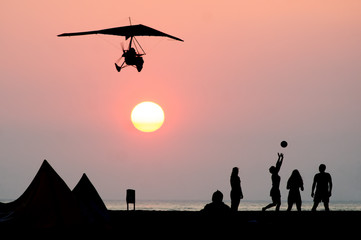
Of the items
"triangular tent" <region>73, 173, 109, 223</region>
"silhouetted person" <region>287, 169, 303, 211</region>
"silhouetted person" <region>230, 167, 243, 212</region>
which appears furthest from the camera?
"silhouetted person" <region>287, 169, 303, 211</region>

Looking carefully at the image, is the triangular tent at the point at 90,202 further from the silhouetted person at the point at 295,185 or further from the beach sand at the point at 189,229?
the silhouetted person at the point at 295,185

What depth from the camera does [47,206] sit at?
1880cm

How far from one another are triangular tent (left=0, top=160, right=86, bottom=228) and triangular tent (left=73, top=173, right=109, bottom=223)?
39.0 inches

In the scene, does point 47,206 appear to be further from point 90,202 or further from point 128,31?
point 128,31

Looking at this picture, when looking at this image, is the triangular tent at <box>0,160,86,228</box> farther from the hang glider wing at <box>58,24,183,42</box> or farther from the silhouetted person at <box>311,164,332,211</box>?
the hang glider wing at <box>58,24,183,42</box>

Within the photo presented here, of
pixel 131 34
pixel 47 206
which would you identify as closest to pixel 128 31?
pixel 131 34

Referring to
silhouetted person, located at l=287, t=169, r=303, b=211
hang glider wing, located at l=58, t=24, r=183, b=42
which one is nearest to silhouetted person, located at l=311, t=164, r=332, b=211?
silhouetted person, located at l=287, t=169, r=303, b=211

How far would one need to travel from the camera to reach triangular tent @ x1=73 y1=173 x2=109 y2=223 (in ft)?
66.6

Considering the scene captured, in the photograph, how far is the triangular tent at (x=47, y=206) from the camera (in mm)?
18672

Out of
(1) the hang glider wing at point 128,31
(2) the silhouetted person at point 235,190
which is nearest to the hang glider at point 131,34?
(1) the hang glider wing at point 128,31

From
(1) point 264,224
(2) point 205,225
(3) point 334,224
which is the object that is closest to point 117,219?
(1) point 264,224

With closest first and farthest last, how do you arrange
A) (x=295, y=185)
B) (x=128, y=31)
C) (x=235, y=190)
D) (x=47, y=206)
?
(x=47, y=206) → (x=235, y=190) → (x=295, y=185) → (x=128, y=31)

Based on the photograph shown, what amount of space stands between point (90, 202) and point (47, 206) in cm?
224

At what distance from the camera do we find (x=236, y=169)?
25.4 meters
